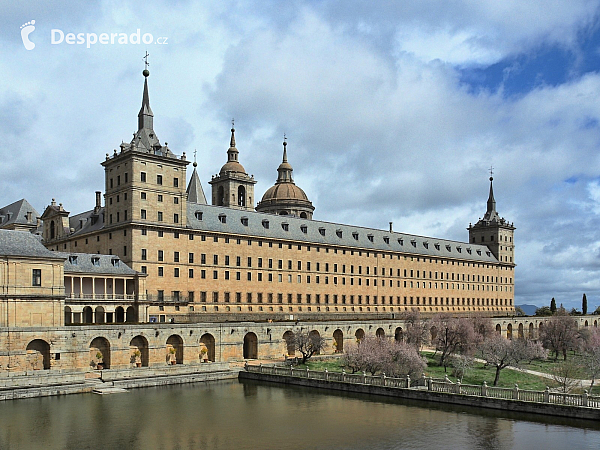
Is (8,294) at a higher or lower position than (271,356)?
higher

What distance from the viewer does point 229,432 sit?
119 ft

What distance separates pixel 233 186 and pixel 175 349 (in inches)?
Answer: 2090

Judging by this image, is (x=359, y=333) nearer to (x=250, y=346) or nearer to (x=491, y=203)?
(x=250, y=346)

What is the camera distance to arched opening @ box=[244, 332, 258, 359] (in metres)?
67.0

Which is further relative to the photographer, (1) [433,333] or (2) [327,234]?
(2) [327,234]

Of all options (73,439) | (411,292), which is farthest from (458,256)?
(73,439)

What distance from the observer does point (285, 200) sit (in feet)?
381

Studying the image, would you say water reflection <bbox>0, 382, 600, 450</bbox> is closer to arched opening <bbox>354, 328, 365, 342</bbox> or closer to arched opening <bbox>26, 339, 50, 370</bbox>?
arched opening <bbox>26, 339, 50, 370</bbox>

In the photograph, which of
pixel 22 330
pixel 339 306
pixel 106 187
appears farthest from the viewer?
pixel 339 306

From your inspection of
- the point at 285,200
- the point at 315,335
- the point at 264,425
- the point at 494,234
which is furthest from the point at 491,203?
the point at 264,425

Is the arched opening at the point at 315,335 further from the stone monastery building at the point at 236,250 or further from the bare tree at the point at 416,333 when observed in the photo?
the bare tree at the point at 416,333

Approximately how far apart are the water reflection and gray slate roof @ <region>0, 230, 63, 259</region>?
13.1 metres

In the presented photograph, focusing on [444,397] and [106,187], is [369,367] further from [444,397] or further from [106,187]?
[106,187]

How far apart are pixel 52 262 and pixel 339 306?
48.6 m
